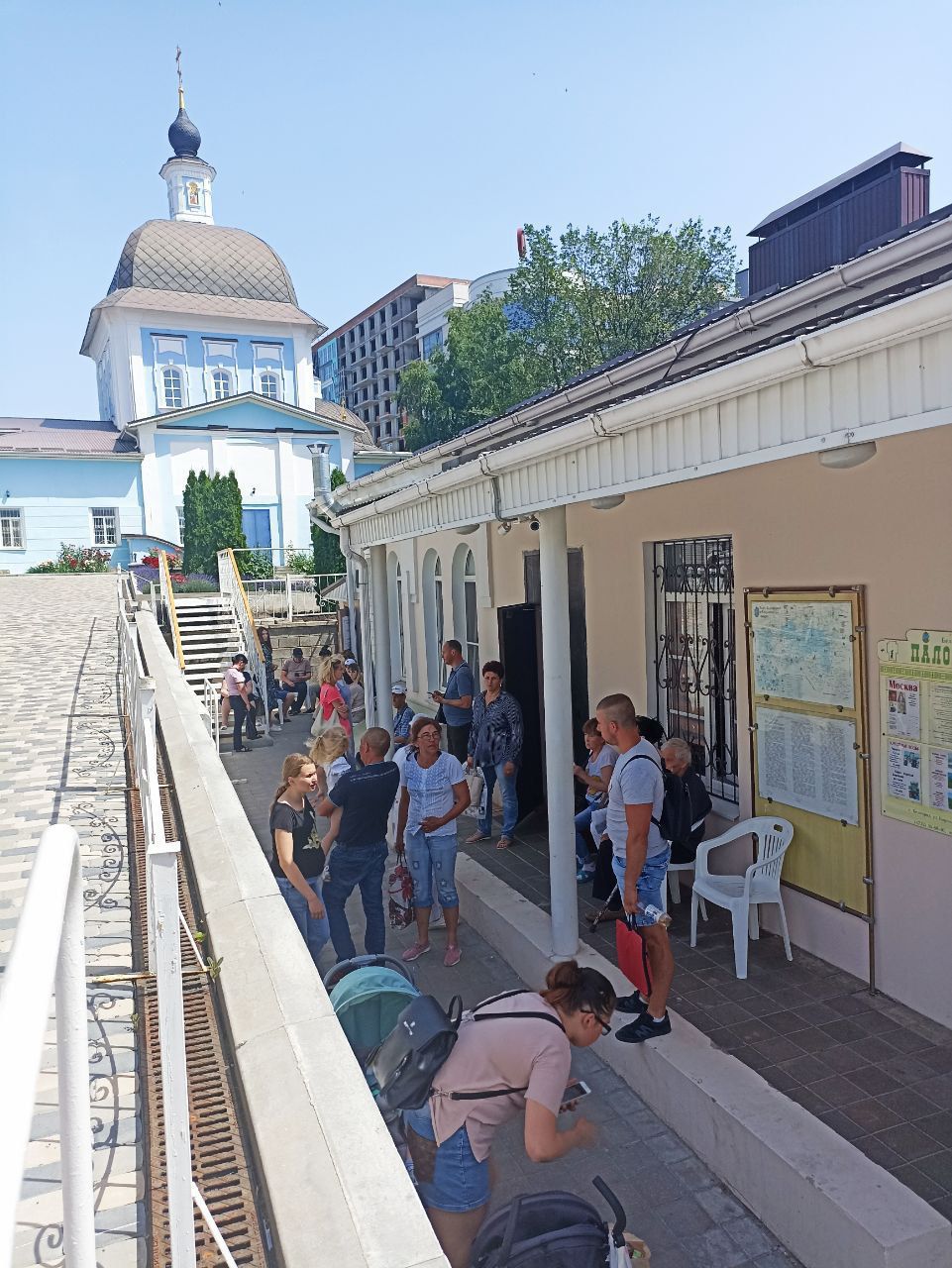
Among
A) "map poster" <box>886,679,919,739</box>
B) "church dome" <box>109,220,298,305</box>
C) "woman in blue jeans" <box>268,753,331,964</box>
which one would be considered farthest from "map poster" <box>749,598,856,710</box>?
"church dome" <box>109,220,298,305</box>

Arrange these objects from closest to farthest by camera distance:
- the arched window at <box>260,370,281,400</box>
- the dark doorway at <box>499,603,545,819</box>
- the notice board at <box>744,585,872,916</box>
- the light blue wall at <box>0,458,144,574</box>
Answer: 1. the notice board at <box>744,585,872,916</box>
2. the dark doorway at <box>499,603,545,819</box>
3. the light blue wall at <box>0,458,144,574</box>
4. the arched window at <box>260,370,281,400</box>

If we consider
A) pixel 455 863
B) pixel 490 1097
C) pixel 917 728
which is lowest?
pixel 455 863

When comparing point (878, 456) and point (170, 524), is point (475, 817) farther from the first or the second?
point (170, 524)

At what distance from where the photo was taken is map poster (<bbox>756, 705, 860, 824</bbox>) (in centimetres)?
515

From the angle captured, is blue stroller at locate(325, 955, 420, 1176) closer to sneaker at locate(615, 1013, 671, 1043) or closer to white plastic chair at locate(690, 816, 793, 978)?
sneaker at locate(615, 1013, 671, 1043)

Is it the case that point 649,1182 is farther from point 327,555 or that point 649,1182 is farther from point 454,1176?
point 327,555

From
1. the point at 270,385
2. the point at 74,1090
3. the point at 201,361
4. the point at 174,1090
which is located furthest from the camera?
the point at 270,385

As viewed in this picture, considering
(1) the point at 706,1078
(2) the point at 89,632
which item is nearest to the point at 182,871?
(1) the point at 706,1078

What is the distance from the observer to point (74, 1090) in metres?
0.97

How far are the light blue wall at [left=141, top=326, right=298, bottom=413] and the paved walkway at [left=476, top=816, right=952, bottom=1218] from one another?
37.4 meters

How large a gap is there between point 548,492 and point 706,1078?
3030mm

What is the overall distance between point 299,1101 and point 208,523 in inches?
1212

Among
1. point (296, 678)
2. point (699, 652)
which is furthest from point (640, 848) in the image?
point (296, 678)

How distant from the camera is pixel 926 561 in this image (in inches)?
180
